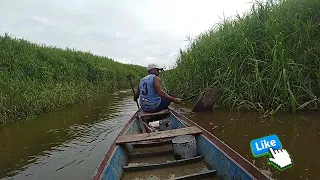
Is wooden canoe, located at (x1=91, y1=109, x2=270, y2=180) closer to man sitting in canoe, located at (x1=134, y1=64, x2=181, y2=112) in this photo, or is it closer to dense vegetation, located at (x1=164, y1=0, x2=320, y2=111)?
man sitting in canoe, located at (x1=134, y1=64, x2=181, y2=112)

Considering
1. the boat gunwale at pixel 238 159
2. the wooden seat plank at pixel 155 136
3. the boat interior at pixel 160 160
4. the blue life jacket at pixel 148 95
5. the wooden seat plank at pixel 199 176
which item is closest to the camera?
the boat gunwale at pixel 238 159

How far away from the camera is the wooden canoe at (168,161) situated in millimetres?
2880

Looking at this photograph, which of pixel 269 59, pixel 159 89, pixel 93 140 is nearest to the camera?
pixel 159 89

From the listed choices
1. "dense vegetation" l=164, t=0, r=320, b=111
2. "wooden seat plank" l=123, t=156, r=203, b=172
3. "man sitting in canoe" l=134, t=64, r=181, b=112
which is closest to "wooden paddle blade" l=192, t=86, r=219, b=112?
"dense vegetation" l=164, t=0, r=320, b=111

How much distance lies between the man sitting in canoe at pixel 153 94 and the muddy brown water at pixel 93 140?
109cm

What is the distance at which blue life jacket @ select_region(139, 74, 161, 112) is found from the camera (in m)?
5.99

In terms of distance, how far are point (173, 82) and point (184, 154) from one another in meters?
6.88

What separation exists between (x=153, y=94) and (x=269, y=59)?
3.00 m

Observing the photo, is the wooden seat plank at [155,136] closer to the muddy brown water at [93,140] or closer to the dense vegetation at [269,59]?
the muddy brown water at [93,140]

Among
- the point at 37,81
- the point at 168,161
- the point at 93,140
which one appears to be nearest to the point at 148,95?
the point at 93,140

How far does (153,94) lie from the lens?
20.0ft

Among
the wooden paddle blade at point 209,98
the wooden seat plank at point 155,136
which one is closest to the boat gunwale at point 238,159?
the wooden seat plank at point 155,136

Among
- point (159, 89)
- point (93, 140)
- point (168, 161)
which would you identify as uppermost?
point (159, 89)

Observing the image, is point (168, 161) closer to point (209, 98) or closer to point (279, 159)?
point (279, 159)
